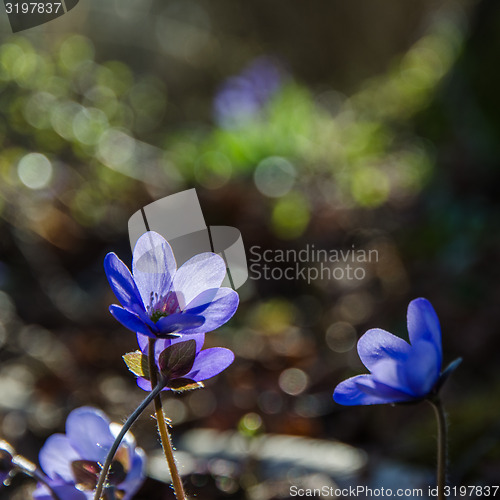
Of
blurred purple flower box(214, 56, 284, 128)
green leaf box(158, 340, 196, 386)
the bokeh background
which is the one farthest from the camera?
blurred purple flower box(214, 56, 284, 128)

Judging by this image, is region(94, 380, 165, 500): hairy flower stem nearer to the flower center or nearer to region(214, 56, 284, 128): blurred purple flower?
the flower center

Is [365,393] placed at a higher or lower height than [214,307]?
lower

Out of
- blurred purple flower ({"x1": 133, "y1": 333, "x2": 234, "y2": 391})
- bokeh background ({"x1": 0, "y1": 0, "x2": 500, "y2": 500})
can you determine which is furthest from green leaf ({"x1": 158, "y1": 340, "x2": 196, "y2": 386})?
bokeh background ({"x1": 0, "y1": 0, "x2": 500, "y2": 500})

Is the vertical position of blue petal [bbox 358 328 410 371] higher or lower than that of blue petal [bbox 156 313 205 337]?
lower

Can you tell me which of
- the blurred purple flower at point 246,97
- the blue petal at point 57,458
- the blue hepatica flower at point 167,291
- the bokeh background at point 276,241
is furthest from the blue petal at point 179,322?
the blurred purple flower at point 246,97

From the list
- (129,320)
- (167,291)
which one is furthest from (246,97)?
(129,320)

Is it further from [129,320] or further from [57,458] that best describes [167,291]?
[57,458]
